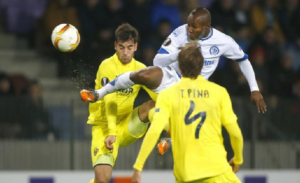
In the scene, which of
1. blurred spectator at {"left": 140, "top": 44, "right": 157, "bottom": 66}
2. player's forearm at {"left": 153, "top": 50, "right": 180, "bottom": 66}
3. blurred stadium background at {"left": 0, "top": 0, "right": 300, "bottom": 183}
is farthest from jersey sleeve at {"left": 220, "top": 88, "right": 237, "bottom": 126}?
blurred spectator at {"left": 140, "top": 44, "right": 157, "bottom": 66}

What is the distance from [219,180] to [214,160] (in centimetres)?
17

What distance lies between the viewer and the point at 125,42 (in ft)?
27.6

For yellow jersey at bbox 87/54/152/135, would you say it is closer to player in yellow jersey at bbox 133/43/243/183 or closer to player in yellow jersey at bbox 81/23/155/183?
player in yellow jersey at bbox 81/23/155/183

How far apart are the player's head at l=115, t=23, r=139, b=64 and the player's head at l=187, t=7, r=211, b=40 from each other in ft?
2.19

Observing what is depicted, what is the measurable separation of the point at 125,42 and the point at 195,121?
2255mm

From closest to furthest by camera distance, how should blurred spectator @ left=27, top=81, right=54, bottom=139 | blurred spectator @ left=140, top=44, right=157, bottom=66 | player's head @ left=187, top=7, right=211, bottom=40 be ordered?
player's head @ left=187, top=7, right=211, bottom=40 < blurred spectator @ left=27, top=81, right=54, bottom=139 < blurred spectator @ left=140, top=44, right=157, bottom=66

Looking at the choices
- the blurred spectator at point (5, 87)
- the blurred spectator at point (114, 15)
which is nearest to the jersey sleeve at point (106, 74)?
the blurred spectator at point (5, 87)

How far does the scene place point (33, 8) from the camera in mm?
13750

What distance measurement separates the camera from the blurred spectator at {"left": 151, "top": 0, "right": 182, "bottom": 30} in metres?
13.3

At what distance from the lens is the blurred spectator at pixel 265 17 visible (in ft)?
46.0

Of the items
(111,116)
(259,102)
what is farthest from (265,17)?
(111,116)

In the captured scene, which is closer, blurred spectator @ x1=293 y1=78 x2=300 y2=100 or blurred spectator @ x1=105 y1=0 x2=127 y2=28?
blurred spectator @ x1=105 y1=0 x2=127 y2=28

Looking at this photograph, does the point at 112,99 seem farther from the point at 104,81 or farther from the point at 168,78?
the point at 168,78

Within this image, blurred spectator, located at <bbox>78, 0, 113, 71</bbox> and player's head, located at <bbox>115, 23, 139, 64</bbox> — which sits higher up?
blurred spectator, located at <bbox>78, 0, 113, 71</bbox>
